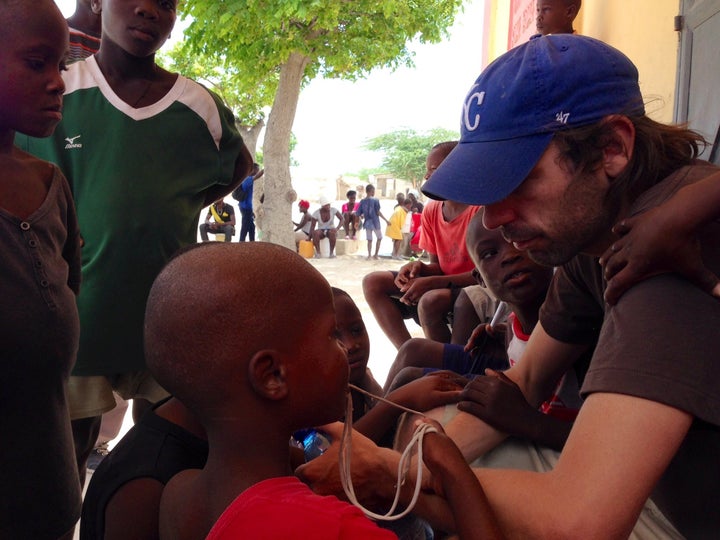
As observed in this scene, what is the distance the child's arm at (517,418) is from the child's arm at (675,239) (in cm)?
58

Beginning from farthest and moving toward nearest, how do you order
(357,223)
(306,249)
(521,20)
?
(357,223)
(306,249)
(521,20)

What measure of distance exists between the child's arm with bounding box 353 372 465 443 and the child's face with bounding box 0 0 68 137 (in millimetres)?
1195

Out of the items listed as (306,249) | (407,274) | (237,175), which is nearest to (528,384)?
(237,175)

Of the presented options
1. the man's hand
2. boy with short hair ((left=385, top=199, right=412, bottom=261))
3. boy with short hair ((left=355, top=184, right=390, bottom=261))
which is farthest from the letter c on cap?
boy with short hair ((left=385, top=199, right=412, bottom=261))

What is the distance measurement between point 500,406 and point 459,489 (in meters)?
0.40

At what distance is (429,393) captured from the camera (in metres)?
2.07

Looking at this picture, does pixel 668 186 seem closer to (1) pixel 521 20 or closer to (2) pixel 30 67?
(2) pixel 30 67

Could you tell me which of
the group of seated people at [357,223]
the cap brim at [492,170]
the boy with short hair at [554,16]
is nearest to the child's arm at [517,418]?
the cap brim at [492,170]

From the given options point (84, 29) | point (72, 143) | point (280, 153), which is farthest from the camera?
point (280, 153)

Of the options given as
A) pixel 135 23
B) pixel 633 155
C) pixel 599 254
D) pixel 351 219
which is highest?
pixel 135 23

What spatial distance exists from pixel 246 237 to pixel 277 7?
6.02 m

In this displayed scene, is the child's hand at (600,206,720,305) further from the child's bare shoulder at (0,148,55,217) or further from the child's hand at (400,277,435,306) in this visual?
the child's hand at (400,277,435,306)

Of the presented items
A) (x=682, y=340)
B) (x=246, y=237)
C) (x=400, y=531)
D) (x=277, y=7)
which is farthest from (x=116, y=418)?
(x=246, y=237)

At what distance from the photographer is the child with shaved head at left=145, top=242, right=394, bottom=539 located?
126 cm
